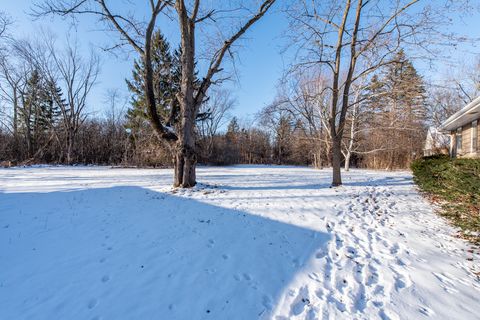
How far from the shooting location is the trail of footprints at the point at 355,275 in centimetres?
212

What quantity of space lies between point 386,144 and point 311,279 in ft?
Answer: 68.2

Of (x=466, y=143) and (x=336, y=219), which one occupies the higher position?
(x=466, y=143)

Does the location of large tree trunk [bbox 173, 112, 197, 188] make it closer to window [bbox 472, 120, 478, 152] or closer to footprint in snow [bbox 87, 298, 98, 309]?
footprint in snow [bbox 87, 298, 98, 309]

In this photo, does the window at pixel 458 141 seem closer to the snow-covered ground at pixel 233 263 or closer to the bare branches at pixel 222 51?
the snow-covered ground at pixel 233 263

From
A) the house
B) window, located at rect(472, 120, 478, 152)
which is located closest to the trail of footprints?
the house

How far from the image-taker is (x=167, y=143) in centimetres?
753

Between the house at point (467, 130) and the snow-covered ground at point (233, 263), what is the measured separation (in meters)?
3.97

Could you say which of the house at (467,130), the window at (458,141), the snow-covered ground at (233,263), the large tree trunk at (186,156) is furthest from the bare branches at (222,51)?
the window at (458,141)

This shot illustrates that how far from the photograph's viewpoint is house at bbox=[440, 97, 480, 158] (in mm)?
6816

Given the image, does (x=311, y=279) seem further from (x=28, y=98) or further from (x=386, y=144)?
(x=28, y=98)

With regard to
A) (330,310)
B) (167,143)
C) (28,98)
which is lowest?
(330,310)

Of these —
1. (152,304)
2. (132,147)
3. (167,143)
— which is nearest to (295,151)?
(132,147)

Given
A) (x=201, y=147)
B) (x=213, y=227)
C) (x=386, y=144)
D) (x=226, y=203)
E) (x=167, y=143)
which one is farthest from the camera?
(x=201, y=147)

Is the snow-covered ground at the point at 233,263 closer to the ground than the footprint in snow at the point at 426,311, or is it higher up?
higher up
